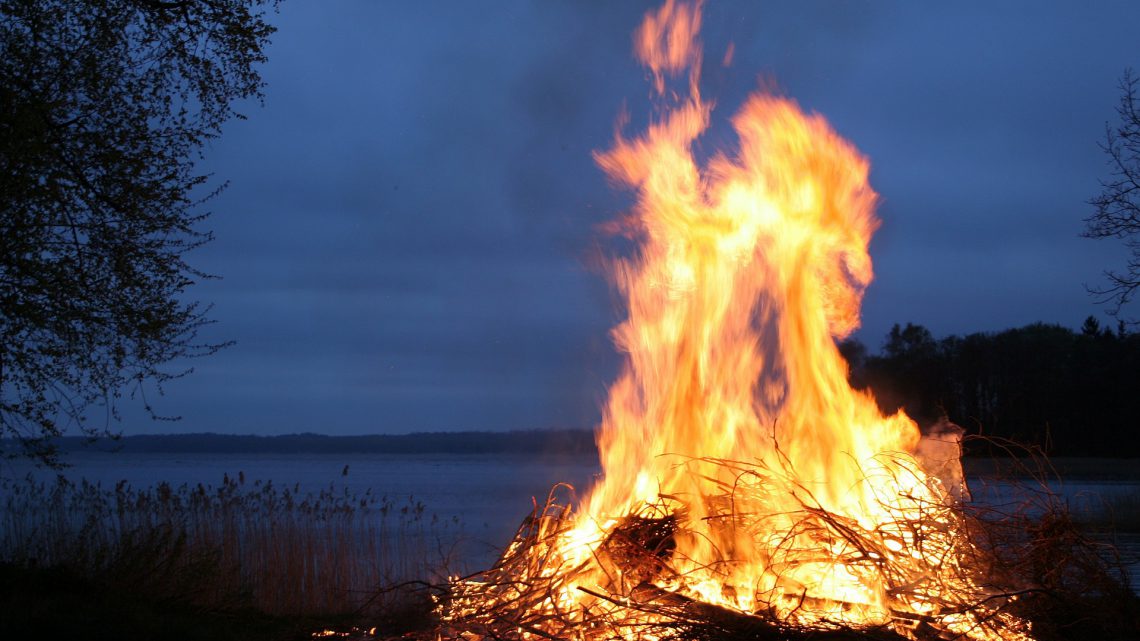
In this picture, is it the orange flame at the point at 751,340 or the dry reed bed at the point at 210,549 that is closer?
the orange flame at the point at 751,340

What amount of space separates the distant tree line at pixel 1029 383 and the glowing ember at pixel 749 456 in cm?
2545

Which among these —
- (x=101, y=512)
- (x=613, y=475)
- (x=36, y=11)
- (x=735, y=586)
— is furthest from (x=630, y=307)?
(x=101, y=512)

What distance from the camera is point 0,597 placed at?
788 centimetres

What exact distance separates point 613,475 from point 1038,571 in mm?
2804

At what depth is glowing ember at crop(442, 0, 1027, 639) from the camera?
5184mm

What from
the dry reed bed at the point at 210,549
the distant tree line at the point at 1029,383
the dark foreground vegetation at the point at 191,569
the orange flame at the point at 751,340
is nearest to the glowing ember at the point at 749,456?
the orange flame at the point at 751,340

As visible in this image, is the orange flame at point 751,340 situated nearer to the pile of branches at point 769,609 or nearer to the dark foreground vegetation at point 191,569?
the pile of branches at point 769,609

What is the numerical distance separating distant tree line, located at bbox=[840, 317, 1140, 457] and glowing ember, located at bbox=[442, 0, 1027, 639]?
1002 inches

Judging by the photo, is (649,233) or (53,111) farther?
(53,111)

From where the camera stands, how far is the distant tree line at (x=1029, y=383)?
3284cm

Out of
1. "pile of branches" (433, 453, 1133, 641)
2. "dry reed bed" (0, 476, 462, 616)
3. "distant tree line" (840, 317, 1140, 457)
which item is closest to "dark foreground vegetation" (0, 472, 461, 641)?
"dry reed bed" (0, 476, 462, 616)

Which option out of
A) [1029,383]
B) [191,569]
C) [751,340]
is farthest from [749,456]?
[1029,383]

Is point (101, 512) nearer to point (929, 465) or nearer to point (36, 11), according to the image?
point (36, 11)

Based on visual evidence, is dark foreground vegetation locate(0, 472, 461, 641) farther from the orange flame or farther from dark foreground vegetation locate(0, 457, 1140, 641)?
the orange flame
